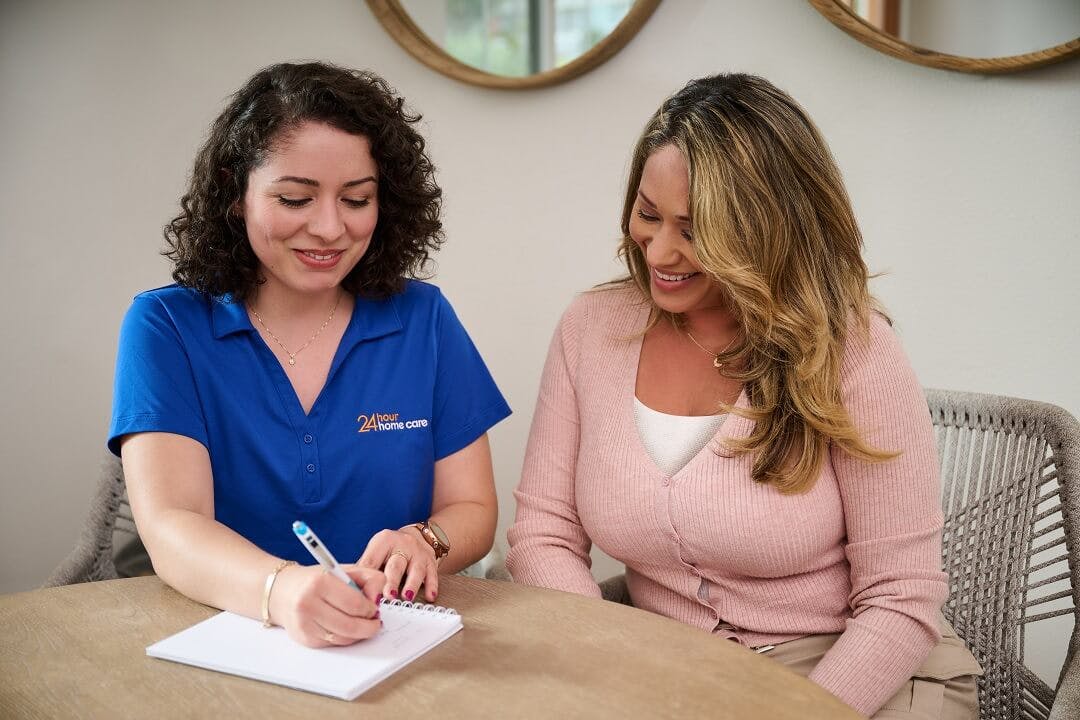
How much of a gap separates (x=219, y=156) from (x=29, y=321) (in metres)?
1.75

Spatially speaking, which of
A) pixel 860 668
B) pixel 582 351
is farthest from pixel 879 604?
pixel 582 351

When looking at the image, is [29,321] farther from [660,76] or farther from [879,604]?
[879,604]

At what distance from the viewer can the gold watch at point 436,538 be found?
1.52m

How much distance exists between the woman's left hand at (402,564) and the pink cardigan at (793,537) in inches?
12.1

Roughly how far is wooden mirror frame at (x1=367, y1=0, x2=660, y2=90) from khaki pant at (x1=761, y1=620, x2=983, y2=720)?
135 centimetres

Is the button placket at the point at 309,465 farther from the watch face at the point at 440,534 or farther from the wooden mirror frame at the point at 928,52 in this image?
the wooden mirror frame at the point at 928,52

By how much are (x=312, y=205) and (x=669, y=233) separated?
0.54 metres

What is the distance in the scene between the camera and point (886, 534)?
1.48 meters

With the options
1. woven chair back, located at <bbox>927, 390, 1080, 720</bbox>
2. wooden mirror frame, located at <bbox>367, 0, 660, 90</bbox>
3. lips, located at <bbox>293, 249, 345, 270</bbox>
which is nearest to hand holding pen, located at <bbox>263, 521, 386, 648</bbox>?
lips, located at <bbox>293, 249, 345, 270</bbox>

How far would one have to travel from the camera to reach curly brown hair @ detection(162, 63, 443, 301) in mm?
1572

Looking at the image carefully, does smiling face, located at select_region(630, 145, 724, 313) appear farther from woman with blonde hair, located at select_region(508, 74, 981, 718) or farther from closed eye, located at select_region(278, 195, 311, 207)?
closed eye, located at select_region(278, 195, 311, 207)

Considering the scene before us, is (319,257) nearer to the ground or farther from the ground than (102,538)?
farther from the ground

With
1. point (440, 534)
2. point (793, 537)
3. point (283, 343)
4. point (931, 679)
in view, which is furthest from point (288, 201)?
point (931, 679)

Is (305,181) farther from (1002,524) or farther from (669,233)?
(1002,524)
